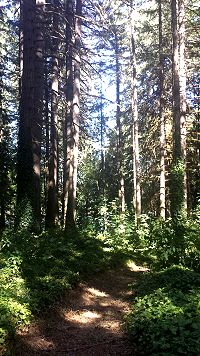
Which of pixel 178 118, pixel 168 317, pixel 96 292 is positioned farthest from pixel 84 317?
pixel 178 118

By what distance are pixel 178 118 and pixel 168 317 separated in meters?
10.3

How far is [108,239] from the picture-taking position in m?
14.2

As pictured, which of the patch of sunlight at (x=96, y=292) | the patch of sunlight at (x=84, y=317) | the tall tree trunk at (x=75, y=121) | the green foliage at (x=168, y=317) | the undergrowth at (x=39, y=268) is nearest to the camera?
the green foliage at (x=168, y=317)

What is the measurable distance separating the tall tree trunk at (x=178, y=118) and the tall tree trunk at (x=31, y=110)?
4531 mm

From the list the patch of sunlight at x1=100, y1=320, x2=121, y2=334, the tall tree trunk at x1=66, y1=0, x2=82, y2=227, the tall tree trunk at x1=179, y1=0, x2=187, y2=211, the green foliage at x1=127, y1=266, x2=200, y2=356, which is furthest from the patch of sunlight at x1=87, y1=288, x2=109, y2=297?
the tall tree trunk at x1=179, y1=0, x2=187, y2=211

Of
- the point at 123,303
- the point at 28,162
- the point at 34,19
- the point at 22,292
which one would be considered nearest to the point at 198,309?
the point at 123,303

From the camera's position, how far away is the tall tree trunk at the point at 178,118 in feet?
41.7

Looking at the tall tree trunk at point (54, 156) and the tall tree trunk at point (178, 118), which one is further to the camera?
the tall tree trunk at point (54, 156)

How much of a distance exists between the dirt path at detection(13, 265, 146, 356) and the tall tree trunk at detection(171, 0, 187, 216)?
417cm

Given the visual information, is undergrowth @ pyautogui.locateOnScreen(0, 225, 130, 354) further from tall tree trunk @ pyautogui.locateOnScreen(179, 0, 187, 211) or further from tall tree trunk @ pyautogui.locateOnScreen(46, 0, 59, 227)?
tall tree trunk @ pyautogui.locateOnScreen(179, 0, 187, 211)

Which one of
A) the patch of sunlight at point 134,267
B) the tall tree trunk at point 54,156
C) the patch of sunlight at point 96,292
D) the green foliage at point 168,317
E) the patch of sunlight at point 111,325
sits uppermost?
the tall tree trunk at point 54,156

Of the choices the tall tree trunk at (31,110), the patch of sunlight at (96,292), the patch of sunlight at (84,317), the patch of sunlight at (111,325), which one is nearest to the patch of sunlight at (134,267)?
the patch of sunlight at (96,292)

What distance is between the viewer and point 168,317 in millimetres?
5883

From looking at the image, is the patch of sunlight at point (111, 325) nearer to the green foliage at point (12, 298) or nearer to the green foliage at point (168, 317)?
the green foliage at point (168, 317)
